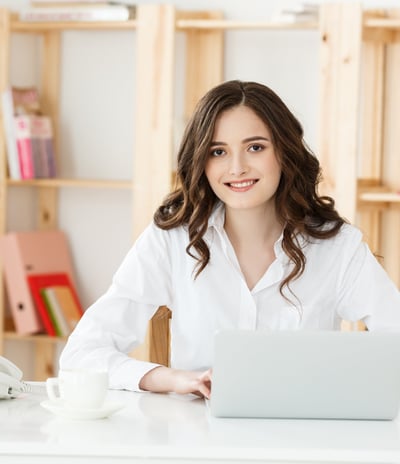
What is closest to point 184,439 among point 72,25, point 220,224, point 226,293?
point 226,293

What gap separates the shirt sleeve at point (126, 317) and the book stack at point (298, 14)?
60.0 inches

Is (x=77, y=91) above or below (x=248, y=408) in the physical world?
above

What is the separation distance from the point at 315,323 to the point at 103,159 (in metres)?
2.02

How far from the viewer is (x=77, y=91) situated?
4262mm

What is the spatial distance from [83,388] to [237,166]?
2.54 feet

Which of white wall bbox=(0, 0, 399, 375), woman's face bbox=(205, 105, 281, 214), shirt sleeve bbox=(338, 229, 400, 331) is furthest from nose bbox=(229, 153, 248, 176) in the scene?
white wall bbox=(0, 0, 399, 375)

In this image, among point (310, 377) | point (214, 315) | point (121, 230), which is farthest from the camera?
point (121, 230)

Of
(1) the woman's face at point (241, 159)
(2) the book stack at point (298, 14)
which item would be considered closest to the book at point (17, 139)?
(2) the book stack at point (298, 14)

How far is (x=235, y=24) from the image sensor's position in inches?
148

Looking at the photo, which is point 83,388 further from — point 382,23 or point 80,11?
point 80,11

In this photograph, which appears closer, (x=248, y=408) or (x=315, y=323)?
(x=248, y=408)

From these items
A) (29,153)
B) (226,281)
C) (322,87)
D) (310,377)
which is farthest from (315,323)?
(29,153)

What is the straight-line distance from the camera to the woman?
238cm

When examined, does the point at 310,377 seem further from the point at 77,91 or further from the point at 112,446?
the point at 77,91
